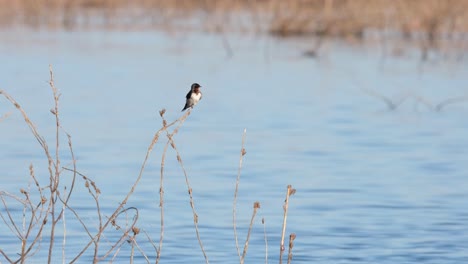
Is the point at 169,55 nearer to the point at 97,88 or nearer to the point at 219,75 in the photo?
the point at 219,75

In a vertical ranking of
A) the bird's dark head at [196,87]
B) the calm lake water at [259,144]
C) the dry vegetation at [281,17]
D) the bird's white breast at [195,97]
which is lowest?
the bird's white breast at [195,97]

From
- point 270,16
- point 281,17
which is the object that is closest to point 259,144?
point 281,17

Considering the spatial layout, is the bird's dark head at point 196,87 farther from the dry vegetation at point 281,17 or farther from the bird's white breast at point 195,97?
the dry vegetation at point 281,17

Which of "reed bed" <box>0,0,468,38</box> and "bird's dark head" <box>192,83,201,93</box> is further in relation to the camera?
"reed bed" <box>0,0,468,38</box>

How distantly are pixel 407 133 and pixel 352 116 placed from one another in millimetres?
1661

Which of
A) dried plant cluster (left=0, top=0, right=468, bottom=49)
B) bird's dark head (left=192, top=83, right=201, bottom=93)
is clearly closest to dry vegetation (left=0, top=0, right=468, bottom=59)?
dried plant cluster (left=0, top=0, right=468, bottom=49)

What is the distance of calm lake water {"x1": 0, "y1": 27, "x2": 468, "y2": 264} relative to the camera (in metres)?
7.73

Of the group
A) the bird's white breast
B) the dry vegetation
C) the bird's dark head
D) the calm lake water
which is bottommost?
the bird's white breast

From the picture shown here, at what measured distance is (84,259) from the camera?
22.7 ft

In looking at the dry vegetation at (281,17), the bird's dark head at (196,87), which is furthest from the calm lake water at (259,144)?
the bird's dark head at (196,87)

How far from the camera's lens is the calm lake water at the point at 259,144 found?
773 centimetres

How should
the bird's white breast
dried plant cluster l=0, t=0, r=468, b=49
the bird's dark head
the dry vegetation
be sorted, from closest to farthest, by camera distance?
the bird's white breast
the bird's dark head
the dry vegetation
dried plant cluster l=0, t=0, r=468, b=49

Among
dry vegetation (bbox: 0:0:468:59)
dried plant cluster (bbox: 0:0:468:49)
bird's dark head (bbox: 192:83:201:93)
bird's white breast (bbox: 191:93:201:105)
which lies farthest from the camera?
dried plant cluster (bbox: 0:0:468:49)

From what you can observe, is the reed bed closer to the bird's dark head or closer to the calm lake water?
the calm lake water
